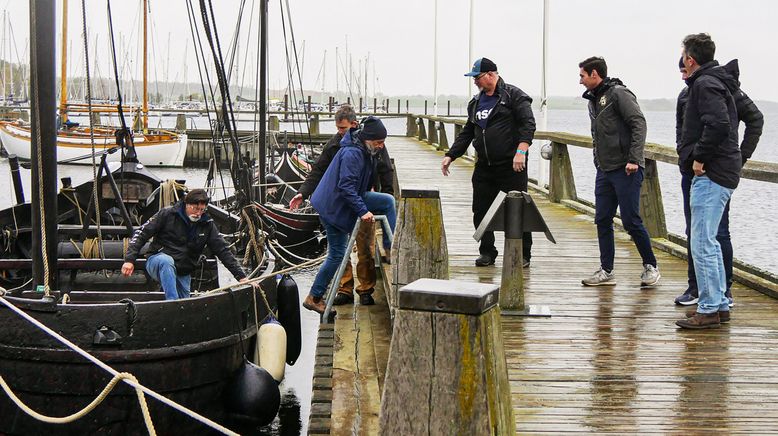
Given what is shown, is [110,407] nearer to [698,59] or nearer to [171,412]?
[171,412]

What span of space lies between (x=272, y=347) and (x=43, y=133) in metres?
3.08

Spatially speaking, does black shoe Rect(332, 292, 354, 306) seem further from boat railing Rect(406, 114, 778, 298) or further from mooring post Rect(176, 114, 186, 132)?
mooring post Rect(176, 114, 186, 132)

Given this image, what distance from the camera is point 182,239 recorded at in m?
9.28

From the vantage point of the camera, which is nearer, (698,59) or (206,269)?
(698,59)

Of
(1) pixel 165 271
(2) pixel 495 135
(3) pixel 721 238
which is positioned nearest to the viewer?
(3) pixel 721 238

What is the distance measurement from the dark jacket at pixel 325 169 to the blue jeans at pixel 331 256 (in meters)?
0.80

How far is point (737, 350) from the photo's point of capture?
6.19m

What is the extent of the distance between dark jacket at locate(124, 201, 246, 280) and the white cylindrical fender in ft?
2.21

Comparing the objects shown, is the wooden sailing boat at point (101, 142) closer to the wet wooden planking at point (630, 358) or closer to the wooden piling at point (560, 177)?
the wooden piling at point (560, 177)

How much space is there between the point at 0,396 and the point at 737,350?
5.62 metres

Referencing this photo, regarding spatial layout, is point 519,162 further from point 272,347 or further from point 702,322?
point 272,347

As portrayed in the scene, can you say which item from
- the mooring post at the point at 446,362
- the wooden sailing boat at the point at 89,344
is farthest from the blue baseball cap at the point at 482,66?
the mooring post at the point at 446,362

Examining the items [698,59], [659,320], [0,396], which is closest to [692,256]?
[659,320]

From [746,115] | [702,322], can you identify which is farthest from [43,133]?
[746,115]
